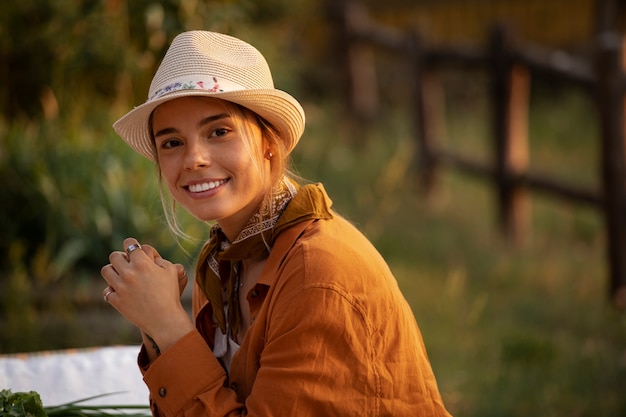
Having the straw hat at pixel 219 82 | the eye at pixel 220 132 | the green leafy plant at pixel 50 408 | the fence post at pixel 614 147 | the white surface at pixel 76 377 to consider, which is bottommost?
the fence post at pixel 614 147

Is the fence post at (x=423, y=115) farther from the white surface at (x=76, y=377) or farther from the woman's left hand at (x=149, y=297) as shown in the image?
the woman's left hand at (x=149, y=297)

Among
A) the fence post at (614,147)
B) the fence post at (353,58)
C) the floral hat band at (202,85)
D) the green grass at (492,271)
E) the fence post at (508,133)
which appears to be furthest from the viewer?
the fence post at (353,58)

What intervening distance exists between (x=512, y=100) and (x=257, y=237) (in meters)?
5.46

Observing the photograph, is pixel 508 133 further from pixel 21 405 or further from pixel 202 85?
pixel 21 405

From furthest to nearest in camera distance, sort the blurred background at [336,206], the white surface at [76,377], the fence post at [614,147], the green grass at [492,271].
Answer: the fence post at [614,147] < the blurred background at [336,206] < the green grass at [492,271] < the white surface at [76,377]

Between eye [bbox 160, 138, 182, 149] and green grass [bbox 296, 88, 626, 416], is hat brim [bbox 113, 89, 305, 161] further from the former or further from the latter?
green grass [bbox 296, 88, 626, 416]

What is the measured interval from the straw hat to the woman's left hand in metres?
0.34

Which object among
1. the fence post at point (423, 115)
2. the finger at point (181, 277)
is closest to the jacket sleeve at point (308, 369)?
the finger at point (181, 277)

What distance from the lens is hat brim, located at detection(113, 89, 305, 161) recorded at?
2.05 m

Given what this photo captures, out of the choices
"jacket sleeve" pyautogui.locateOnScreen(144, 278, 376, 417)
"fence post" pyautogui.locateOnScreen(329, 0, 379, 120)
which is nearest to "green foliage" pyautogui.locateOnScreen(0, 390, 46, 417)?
"jacket sleeve" pyautogui.locateOnScreen(144, 278, 376, 417)

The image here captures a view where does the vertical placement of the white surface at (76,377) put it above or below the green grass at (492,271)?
above

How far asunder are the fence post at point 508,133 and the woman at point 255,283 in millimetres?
5188

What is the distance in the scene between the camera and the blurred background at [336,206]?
4.68 metres

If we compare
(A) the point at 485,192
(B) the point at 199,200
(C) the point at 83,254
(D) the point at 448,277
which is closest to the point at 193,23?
(C) the point at 83,254
